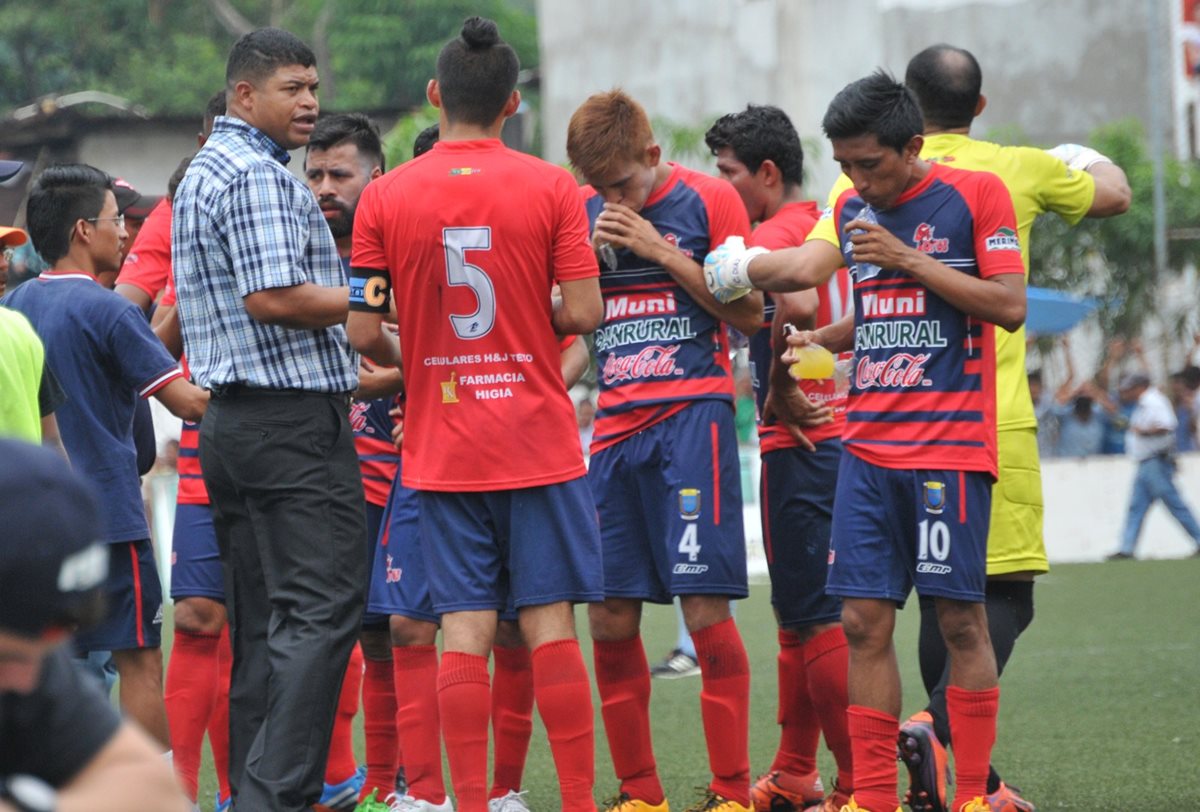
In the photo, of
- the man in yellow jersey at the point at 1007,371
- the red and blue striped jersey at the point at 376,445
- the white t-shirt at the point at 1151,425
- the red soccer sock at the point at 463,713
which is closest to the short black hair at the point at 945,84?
the man in yellow jersey at the point at 1007,371

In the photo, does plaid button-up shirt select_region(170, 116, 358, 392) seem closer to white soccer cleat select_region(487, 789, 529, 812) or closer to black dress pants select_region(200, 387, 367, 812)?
black dress pants select_region(200, 387, 367, 812)

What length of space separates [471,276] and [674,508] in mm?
1248

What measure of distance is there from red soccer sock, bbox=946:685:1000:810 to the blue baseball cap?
3.72m

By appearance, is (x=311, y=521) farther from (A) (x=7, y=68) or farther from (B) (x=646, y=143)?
(A) (x=7, y=68)

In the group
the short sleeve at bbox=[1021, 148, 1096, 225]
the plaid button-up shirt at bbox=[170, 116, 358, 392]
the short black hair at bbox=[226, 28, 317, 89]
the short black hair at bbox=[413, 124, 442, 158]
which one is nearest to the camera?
the plaid button-up shirt at bbox=[170, 116, 358, 392]

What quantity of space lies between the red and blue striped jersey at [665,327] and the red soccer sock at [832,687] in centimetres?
97

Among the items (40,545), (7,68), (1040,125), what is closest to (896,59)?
(1040,125)

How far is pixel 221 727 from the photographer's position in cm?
676

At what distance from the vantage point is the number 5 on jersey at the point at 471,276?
17.2 ft

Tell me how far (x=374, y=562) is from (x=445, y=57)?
1.94 meters

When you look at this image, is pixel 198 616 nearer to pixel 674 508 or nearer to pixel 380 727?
pixel 380 727

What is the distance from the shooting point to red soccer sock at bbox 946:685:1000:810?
18.0ft

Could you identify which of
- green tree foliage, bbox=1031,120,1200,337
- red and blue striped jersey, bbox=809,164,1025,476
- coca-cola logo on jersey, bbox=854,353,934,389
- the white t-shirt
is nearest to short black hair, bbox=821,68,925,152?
red and blue striped jersey, bbox=809,164,1025,476

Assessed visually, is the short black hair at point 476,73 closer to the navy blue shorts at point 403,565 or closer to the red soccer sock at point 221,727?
the navy blue shorts at point 403,565
